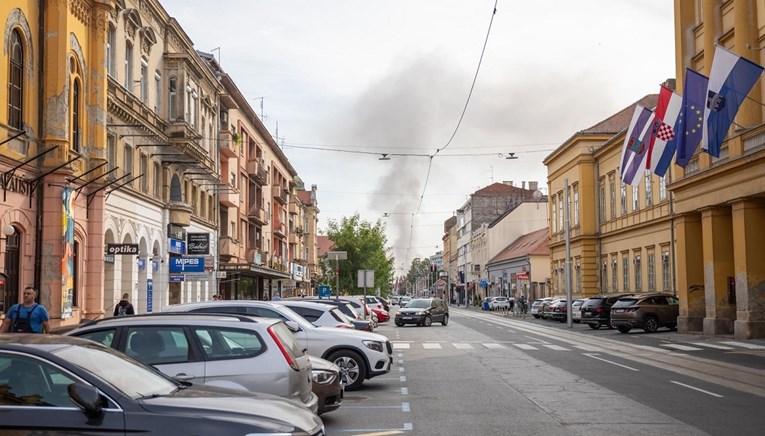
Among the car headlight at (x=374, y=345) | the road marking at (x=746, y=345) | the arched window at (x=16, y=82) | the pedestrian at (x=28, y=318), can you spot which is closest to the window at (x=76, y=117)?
the arched window at (x=16, y=82)

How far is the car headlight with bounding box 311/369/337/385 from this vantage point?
11.5m

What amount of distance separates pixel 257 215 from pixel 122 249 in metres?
31.9

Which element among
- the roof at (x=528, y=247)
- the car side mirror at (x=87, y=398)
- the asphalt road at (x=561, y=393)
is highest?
the roof at (x=528, y=247)

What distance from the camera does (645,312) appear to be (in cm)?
3691

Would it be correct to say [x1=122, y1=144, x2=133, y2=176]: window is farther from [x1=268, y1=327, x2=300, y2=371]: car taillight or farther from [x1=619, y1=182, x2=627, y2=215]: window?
[x1=619, y1=182, x2=627, y2=215]: window

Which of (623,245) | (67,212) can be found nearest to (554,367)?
(67,212)

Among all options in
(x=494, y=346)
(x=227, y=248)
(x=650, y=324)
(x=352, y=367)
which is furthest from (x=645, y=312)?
(x=352, y=367)

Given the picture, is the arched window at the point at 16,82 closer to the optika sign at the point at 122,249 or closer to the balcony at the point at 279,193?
the optika sign at the point at 122,249

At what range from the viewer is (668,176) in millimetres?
45406

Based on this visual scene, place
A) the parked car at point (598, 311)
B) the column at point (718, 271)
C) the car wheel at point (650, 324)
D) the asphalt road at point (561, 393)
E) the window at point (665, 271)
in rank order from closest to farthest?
the asphalt road at point (561, 393)
the column at point (718, 271)
the car wheel at point (650, 324)
the parked car at point (598, 311)
the window at point (665, 271)

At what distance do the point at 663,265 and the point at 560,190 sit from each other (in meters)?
23.3

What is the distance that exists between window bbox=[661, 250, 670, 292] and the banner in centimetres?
3261

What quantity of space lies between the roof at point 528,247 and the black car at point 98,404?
73039 millimetres

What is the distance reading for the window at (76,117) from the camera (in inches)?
928
